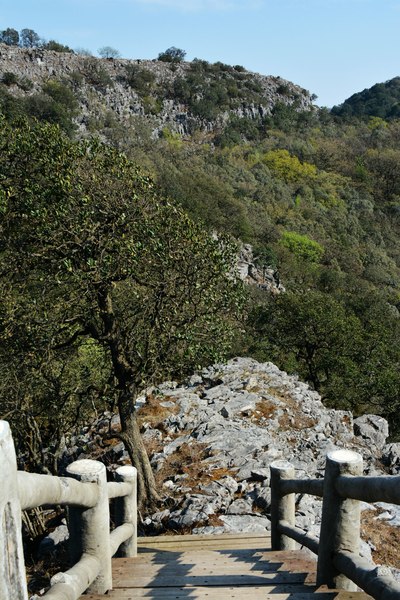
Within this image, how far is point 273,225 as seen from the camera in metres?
55.4

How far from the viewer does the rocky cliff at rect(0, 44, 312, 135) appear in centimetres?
8088

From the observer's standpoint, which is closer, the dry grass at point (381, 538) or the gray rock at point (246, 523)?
the dry grass at point (381, 538)

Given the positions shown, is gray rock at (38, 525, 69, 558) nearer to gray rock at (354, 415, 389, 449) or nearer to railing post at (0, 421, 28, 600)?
railing post at (0, 421, 28, 600)

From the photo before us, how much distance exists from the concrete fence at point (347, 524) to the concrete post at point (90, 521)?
5.93 ft

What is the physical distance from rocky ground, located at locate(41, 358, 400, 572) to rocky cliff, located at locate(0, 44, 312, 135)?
62730 millimetres

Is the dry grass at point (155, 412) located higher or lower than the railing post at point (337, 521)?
lower

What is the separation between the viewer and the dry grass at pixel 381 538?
7433mm

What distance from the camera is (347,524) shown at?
411cm

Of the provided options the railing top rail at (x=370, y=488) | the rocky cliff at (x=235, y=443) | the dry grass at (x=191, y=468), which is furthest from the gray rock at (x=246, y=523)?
the railing top rail at (x=370, y=488)

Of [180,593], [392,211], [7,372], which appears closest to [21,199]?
[7,372]

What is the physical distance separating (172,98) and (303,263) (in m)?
58.5

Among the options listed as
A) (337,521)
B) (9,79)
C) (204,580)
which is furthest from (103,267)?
(9,79)

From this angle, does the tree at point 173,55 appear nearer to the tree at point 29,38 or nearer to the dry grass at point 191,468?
the tree at point 29,38

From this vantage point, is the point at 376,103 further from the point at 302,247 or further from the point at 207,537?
the point at 207,537
